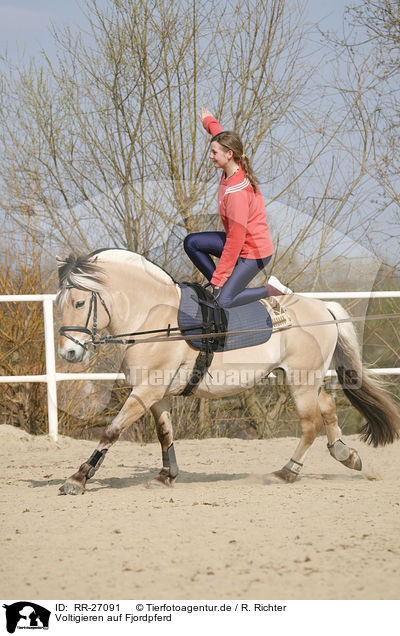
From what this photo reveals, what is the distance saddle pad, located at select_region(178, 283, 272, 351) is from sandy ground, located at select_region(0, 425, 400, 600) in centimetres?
99

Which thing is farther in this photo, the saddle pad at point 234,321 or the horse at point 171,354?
the saddle pad at point 234,321

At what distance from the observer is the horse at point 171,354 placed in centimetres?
442

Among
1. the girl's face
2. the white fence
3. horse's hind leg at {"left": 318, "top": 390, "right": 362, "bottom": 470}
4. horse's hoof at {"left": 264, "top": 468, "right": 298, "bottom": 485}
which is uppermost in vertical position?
the girl's face

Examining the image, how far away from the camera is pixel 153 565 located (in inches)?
118

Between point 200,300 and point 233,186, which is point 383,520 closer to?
point 200,300

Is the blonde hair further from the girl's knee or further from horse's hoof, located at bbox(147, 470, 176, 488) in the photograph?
horse's hoof, located at bbox(147, 470, 176, 488)

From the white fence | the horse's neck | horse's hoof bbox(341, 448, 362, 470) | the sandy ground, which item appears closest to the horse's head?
the horse's neck

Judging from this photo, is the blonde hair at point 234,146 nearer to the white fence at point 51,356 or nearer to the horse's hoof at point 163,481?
the horse's hoof at point 163,481

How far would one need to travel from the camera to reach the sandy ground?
9.04 feet

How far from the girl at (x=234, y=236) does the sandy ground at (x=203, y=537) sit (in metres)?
1.37

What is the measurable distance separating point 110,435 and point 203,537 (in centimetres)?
127

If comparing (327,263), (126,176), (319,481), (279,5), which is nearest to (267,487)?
(319,481)
